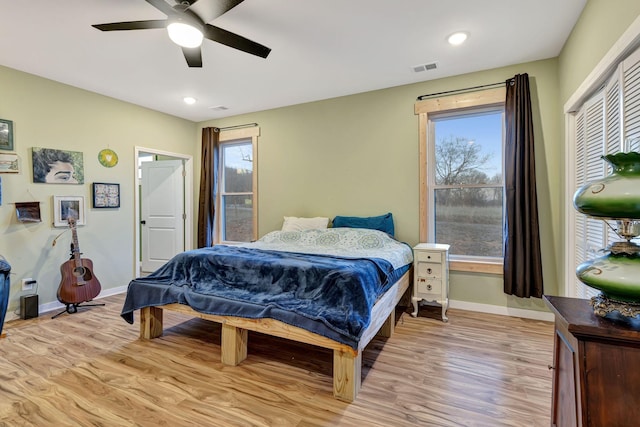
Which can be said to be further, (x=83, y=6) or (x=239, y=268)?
(x=239, y=268)

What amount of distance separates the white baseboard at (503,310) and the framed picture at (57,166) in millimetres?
4734

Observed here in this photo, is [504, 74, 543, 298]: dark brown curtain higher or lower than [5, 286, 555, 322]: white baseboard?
higher

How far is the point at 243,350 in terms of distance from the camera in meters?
2.35

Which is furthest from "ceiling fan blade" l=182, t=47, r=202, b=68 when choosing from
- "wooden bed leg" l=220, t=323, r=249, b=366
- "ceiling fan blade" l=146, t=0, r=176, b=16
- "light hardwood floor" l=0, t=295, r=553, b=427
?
"light hardwood floor" l=0, t=295, r=553, b=427

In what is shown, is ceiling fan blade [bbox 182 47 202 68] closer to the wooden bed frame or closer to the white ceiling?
the white ceiling

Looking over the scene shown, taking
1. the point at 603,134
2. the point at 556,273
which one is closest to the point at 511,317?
the point at 556,273

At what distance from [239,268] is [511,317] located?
2.83 metres

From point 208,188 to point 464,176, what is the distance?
3768mm

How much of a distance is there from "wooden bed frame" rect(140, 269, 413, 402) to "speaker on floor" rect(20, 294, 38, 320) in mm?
1529

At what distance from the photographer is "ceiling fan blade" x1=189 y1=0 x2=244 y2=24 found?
1901 mm

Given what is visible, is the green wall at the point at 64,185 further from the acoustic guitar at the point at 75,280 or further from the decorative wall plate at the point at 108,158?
the acoustic guitar at the point at 75,280

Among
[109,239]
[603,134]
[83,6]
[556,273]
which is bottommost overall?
[556,273]

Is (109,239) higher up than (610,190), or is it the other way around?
(610,190)

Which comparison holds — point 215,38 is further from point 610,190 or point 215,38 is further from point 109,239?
point 109,239
